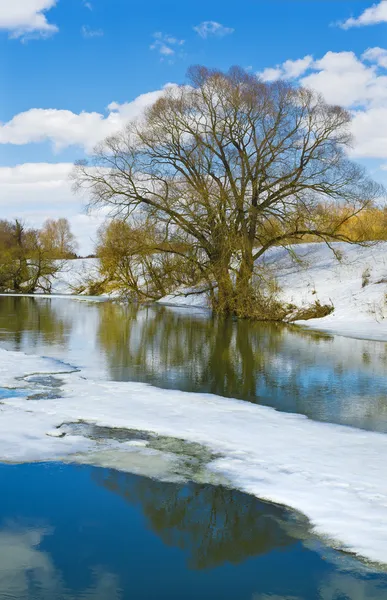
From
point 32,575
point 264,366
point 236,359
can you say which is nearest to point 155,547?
point 32,575

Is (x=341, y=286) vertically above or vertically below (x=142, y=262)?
Answer: below

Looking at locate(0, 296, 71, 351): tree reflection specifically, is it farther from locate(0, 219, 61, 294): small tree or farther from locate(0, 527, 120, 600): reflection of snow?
locate(0, 219, 61, 294): small tree

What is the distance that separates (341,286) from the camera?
24.6 metres

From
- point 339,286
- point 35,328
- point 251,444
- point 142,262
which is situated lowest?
point 251,444

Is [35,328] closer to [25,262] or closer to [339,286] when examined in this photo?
[339,286]

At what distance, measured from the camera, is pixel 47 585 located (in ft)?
11.3

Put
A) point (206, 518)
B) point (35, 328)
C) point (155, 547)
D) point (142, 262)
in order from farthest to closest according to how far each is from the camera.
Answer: point (142, 262), point (35, 328), point (206, 518), point (155, 547)

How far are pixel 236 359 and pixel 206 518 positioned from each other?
8763 mm

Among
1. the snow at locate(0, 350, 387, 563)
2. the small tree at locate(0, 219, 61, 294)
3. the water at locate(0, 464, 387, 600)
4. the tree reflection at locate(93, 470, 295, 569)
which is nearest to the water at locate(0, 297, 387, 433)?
the snow at locate(0, 350, 387, 563)

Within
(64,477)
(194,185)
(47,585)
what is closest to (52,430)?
(64,477)

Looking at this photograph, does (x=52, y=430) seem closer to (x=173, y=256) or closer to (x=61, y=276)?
(x=173, y=256)

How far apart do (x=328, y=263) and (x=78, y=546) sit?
88.1 ft

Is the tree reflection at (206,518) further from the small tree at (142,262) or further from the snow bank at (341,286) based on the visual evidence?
the small tree at (142,262)

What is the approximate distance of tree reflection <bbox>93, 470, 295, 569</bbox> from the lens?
4031mm
